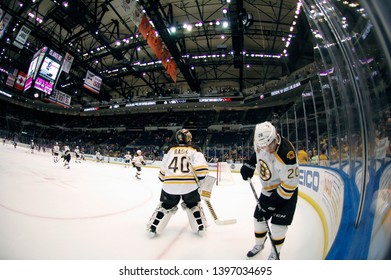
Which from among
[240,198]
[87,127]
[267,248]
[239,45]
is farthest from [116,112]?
[267,248]

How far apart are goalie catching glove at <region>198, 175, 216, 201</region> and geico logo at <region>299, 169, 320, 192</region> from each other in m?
2.02

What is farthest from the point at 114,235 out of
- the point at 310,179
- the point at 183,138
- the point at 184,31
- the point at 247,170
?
the point at 184,31

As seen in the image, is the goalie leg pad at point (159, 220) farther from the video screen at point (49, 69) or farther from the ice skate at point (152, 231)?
the video screen at point (49, 69)

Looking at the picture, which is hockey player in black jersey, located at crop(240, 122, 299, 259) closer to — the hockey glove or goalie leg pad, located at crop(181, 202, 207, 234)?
the hockey glove

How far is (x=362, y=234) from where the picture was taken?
855 mm

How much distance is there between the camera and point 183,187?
1.60 m

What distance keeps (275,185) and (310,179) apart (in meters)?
2.20

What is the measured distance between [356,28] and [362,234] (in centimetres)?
99

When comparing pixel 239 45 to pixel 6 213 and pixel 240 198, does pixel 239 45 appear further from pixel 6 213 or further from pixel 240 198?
pixel 6 213

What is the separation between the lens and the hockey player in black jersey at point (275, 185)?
116cm

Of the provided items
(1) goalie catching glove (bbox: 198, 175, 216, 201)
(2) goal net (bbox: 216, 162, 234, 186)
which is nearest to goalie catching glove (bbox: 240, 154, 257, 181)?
(1) goalie catching glove (bbox: 198, 175, 216, 201)
